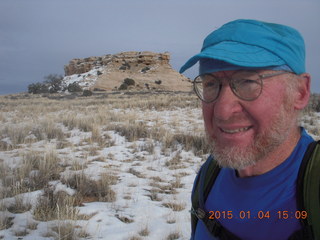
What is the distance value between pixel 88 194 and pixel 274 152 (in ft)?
10.1

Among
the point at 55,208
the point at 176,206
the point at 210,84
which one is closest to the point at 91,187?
the point at 55,208

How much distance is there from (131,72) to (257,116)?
2106 inches

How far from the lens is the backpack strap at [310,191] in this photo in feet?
3.22

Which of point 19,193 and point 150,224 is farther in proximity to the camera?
point 19,193

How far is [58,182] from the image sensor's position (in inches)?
160

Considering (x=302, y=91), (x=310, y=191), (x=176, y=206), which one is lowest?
(x=176, y=206)

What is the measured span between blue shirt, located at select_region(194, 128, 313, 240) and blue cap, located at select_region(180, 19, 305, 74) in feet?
1.30

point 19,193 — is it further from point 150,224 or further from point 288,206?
point 288,206

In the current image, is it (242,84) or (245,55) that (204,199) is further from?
(245,55)

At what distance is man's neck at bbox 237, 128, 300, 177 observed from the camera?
4.08 feet

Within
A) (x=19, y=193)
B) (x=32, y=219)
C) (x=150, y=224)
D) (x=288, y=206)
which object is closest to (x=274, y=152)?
(x=288, y=206)

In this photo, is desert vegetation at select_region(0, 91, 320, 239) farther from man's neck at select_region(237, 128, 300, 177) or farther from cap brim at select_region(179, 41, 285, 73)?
cap brim at select_region(179, 41, 285, 73)

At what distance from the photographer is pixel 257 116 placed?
1170 mm
